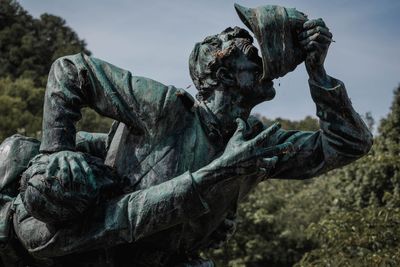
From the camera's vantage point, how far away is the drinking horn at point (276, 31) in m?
3.34

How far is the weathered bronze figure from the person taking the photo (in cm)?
312

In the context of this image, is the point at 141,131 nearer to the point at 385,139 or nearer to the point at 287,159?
the point at 287,159

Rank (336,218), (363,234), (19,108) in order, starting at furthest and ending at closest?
1. (19,108)
2. (336,218)
3. (363,234)

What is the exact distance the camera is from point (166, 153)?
3.35 meters

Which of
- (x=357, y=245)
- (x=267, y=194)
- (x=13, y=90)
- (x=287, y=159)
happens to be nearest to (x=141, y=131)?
(x=287, y=159)

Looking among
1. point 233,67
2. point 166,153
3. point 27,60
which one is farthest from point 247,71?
point 27,60

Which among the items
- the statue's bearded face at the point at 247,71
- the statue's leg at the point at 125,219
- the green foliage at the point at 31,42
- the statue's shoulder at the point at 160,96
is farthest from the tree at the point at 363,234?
the green foliage at the point at 31,42

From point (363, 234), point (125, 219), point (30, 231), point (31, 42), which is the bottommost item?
point (30, 231)

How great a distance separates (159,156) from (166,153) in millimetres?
36

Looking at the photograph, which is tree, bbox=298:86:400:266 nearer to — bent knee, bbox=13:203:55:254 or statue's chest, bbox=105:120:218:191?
statue's chest, bbox=105:120:218:191

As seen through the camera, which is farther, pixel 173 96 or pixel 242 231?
pixel 242 231

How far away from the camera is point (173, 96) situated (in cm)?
339

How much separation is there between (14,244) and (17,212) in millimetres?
202

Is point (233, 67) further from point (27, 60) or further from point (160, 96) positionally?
point (27, 60)
